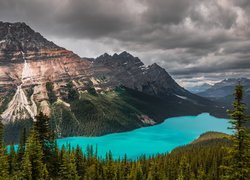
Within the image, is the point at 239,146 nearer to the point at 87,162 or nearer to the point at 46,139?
the point at 46,139

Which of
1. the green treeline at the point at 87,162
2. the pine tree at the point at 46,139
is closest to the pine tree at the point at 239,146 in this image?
the green treeline at the point at 87,162

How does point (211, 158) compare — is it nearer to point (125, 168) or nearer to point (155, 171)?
point (155, 171)

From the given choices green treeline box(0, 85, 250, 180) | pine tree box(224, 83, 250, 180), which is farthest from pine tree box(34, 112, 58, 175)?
pine tree box(224, 83, 250, 180)

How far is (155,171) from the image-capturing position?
527 feet

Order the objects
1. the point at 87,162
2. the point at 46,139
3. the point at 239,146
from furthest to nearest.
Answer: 1. the point at 87,162
2. the point at 46,139
3. the point at 239,146

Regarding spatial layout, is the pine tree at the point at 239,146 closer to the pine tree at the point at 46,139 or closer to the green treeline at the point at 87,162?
the green treeline at the point at 87,162

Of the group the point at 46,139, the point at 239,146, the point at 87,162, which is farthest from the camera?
the point at 87,162

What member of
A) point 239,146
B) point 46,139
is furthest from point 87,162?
point 239,146

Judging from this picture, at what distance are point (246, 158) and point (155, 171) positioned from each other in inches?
5249

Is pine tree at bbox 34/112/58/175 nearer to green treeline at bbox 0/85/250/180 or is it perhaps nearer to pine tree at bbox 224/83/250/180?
green treeline at bbox 0/85/250/180

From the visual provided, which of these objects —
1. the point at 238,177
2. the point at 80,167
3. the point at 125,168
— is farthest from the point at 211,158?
the point at 238,177

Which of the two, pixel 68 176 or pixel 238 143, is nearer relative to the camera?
pixel 238 143

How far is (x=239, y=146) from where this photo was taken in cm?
3256

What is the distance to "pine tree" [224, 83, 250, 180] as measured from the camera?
3198 centimetres
